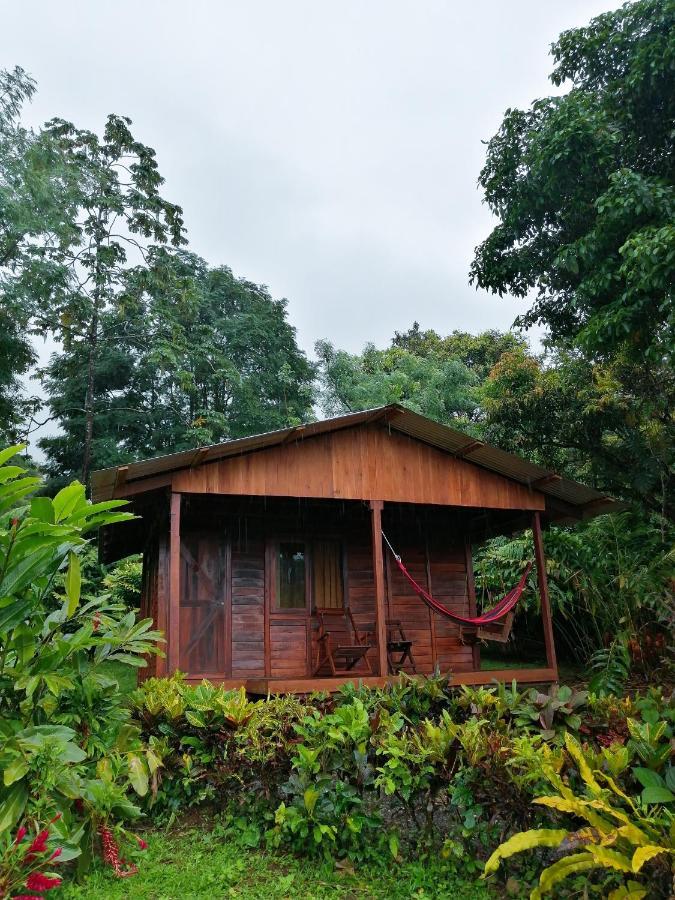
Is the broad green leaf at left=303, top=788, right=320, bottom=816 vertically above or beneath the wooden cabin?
beneath

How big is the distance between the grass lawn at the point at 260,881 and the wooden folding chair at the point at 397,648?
4677 mm

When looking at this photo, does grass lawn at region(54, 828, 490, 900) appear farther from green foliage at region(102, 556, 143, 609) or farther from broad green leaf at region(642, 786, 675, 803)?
green foliage at region(102, 556, 143, 609)

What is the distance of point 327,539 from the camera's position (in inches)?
388

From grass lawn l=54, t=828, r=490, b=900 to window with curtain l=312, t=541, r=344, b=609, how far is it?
5343mm

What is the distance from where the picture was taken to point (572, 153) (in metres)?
11.7

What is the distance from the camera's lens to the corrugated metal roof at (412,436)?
725cm

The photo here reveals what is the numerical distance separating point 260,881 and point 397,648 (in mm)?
5260

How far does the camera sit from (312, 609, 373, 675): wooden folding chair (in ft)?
29.1

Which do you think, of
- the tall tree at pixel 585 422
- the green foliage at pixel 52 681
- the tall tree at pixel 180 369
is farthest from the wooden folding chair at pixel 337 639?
the tall tree at pixel 180 369

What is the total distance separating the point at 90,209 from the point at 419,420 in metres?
16.0

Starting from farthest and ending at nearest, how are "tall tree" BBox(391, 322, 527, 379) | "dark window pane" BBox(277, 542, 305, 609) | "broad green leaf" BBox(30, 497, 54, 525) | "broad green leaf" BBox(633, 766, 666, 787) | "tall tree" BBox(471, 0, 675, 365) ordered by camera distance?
1. "tall tree" BBox(391, 322, 527, 379)
2. "tall tree" BBox(471, 0, 675, 365)
3. "dark window pane" BBox(277, 542, 305, 609)
4. "broad green leaf" BBox(30, 497, 54, 525)
5. "broad green leaf" BBox(633, 766, 666, 787)

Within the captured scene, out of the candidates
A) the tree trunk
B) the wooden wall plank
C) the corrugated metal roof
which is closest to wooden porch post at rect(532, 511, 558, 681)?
the wooden wall plank

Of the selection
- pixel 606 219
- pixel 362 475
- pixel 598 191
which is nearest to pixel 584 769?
pixel 362 475

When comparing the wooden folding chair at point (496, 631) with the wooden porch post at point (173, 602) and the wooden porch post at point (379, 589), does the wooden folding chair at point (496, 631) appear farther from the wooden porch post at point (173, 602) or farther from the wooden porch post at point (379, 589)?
the wooden porch post at point (173, 602)
